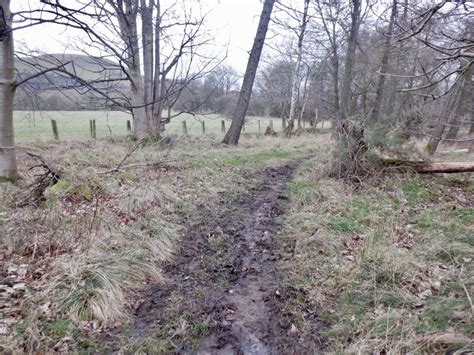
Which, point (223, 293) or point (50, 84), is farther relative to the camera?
point (50, 84)

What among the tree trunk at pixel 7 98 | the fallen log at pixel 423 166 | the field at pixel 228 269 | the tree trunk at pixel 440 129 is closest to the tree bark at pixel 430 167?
the fallen log at pixel 423 166

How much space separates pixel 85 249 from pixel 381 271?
3.41 metres

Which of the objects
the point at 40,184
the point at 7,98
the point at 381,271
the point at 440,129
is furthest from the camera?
the point at 440,129

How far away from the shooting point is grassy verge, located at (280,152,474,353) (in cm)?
262

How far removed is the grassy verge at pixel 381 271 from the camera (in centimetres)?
262

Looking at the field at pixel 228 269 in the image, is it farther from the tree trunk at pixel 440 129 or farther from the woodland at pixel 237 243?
the tree trunk at pixel 440 129

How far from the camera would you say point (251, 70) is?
1233cm

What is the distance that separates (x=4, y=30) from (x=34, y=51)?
3.64ft

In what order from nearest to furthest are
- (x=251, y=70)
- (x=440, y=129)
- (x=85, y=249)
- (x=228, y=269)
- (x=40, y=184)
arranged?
(x=85, y=249) → (x=228, y=269) → (x=40, y=184) → (x=440, y=129) → (x=251, y=70)

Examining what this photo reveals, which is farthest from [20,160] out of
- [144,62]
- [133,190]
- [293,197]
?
[293,197]

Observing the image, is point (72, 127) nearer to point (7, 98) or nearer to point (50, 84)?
point (50, 84)

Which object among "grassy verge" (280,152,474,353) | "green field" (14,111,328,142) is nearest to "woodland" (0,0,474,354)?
"grassy verge" (280,152,474,353)

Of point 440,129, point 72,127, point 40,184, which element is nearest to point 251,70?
point 440,129

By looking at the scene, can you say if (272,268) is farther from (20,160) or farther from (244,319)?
(20,160)
